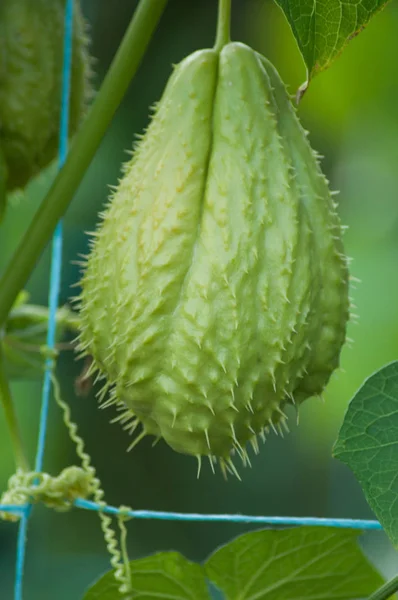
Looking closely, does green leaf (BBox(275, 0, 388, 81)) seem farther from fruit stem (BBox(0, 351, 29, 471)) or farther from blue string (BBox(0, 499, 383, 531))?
fruit stem (BBox(0, 351, 29, 471))

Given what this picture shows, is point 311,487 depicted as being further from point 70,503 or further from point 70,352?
point 70,503

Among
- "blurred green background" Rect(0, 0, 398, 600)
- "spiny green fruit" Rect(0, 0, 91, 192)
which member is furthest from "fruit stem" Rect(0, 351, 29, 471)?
"blurred green background" Rect(0, 0, 398, 600)

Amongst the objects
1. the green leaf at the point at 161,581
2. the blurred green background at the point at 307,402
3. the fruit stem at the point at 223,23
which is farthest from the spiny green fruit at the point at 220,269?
the blurred green background at the point at 307,402

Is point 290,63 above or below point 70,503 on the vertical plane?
above

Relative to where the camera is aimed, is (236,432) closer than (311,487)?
Yes

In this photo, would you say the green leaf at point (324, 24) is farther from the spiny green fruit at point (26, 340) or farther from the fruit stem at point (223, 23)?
the spiny green fruit at point (26, 340)

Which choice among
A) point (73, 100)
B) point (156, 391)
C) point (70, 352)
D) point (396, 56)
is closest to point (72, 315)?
point (73, 100)

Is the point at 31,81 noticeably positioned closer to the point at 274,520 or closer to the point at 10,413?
the point at 10,413
